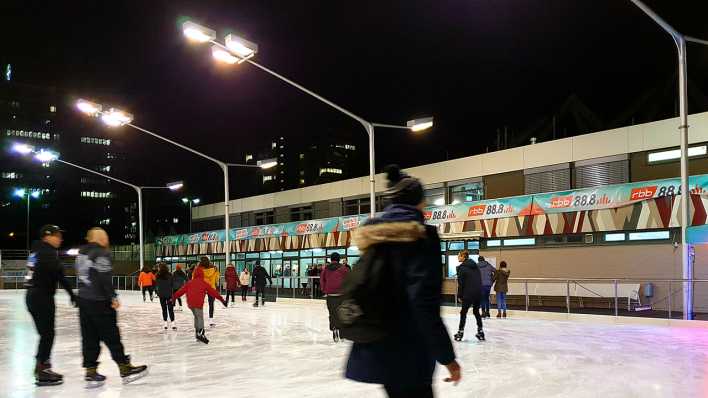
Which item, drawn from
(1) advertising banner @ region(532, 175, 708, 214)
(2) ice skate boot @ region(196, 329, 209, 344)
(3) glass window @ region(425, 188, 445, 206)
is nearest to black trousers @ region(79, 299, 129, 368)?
(2) ice skate boot @ region(196, 329, 209, 344)

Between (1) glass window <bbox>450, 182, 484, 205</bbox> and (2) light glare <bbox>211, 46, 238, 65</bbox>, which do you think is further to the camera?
(1) glass window <bbox>450, 182, 484, 205</bbox>

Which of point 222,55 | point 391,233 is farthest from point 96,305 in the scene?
point 222,55

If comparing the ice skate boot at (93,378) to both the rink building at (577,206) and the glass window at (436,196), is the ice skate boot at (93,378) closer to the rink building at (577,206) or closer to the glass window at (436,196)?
the rink building at (577,206)

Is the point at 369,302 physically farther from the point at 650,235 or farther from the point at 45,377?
the point at 650,235

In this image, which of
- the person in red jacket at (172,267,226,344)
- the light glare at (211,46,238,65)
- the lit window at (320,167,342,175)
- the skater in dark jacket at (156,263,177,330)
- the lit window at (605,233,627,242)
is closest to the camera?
the person in red jacket at (172,267,226,344)

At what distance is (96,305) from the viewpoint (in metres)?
7.22

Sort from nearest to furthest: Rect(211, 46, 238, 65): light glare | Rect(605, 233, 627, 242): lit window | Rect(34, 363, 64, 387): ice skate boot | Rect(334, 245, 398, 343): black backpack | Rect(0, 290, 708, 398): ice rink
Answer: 1. Rect(334, 245, 398, 343): black backpack
2. Rect(0, 290, 708, 398): ice rink
3. Rect(34, 363, 64, 387): ice skate boot
4. Rect(211, 46, 238, 65): light glare
5. Rect(605, 233, 627, 242): lit window

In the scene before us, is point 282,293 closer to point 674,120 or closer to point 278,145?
point 674,120

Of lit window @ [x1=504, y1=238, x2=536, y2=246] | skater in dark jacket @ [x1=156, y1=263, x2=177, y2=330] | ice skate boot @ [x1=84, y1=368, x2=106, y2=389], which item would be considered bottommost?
ice skate boot @ [x1=84, y1=368, x2=106, y2=389]

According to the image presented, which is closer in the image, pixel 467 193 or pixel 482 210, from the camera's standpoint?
pixel 482 210

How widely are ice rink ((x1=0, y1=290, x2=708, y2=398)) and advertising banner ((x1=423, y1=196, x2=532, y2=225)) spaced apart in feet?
29.4

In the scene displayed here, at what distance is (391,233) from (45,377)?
6.20m

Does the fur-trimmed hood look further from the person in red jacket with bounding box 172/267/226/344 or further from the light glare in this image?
the light glare

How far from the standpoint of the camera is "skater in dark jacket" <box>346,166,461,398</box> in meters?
2.84
